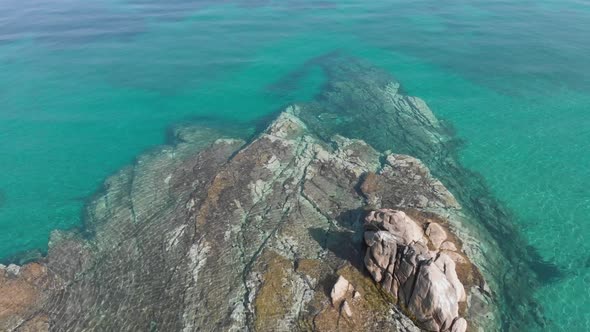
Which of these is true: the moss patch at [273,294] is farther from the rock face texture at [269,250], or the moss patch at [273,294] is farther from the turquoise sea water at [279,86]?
the turquoise sea water at [279,86]

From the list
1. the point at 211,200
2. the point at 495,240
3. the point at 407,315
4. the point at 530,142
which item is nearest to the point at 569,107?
the point at 530,142

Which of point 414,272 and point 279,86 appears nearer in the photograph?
point 414,272

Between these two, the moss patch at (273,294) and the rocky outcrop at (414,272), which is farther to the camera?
the moss patch at (273,294)

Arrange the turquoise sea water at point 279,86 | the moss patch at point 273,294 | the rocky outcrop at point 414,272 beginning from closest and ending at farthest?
the rocky outcrop at point 414,272 → the moss patch at point 273,294 → the turquoise sea water at point 279,86

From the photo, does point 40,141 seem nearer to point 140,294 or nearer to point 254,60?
point 140,294

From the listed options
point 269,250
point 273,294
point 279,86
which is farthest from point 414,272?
point 279,86

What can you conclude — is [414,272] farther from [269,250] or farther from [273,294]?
[269,250]

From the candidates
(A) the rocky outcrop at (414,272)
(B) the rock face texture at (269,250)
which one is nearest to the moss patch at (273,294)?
(B) the rock face texture at (269,250)
